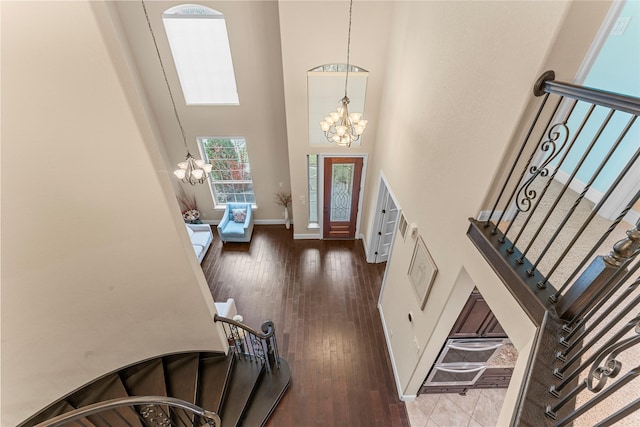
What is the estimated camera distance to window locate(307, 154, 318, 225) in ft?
18.5

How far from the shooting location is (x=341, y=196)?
6125mm

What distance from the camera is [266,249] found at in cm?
641

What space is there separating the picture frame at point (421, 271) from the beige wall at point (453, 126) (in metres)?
0.08

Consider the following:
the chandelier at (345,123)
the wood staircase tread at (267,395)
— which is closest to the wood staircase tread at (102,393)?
the wood staircase tread at (267,395)

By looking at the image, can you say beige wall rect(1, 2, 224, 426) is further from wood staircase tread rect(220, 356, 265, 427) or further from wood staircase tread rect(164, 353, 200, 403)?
wood staircase tread rect(220, 356, 265, 427)

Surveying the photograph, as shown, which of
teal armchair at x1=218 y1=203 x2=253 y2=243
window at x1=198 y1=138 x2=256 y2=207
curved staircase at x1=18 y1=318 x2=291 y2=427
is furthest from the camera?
teal armchair at x1=218 y1=203 x2=253 y2=243

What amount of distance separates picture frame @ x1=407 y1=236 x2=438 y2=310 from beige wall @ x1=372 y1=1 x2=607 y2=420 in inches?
3.0

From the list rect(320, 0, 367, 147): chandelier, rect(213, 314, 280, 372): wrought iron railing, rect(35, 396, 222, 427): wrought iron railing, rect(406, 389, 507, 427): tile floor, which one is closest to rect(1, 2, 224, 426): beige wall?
rect(35, 396, 222, 427): wrought iron railing

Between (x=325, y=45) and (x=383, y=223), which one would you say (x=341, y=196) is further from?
(x=325, y=45)

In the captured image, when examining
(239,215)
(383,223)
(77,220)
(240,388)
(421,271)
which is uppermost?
(77,220)

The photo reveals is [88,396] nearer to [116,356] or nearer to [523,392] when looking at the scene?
[116,356]

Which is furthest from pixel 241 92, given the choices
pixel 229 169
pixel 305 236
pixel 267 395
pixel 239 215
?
pixel 267 395

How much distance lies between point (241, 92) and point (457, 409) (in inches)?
250

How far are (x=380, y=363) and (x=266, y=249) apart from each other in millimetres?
3423
